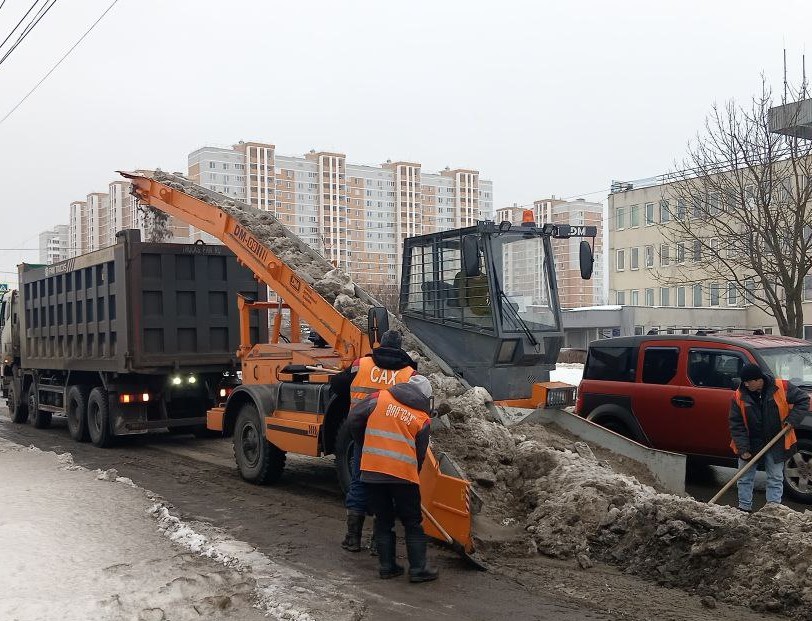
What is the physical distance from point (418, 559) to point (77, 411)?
31.9ft

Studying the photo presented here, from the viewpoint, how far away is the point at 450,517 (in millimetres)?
6039

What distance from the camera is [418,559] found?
18.4 feet

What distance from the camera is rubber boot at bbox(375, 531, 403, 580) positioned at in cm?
570

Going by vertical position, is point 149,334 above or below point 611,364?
above

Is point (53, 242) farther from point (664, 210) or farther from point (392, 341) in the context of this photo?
point (392, 341)

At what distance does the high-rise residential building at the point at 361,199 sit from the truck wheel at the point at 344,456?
1946 inches

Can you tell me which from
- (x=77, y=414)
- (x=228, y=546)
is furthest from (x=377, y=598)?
(x=77, y=414)

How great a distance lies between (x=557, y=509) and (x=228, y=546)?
2688mm

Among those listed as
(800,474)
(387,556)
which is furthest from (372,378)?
(800,474)

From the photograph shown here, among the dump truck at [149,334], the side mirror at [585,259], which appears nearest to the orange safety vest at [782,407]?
the side mirror at [585,259]

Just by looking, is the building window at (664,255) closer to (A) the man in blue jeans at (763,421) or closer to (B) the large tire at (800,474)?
(B) the large tire at (800,474)

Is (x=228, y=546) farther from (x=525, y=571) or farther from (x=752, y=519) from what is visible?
(x=752, y=519)

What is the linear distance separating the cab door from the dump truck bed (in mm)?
5420

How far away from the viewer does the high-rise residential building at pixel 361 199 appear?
59844mm
